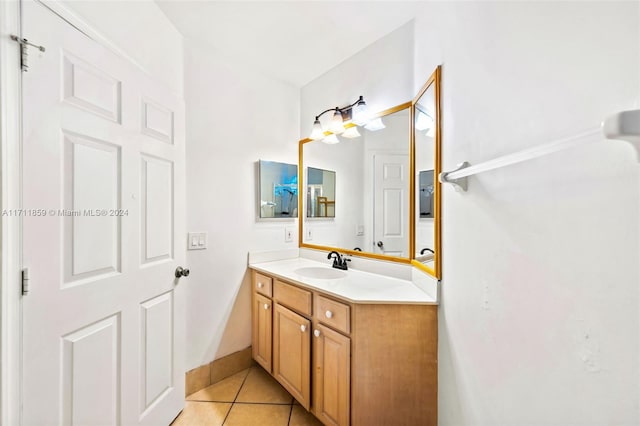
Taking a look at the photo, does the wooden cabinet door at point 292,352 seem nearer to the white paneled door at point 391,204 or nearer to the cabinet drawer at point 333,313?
the cabinet drawer at point 333,313

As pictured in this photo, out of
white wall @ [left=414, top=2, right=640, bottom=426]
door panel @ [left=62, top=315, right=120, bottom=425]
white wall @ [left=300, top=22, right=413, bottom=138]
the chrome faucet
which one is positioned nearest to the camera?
white wall @ [left=414, top=2, right=640, bottom=426]

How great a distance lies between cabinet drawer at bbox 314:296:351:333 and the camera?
127 cm

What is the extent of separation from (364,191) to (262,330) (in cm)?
132

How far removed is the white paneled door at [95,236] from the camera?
2.91 feet

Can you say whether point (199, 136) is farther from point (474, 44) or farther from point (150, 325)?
point (474, 44)

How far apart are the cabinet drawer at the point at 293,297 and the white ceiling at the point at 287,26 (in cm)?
170

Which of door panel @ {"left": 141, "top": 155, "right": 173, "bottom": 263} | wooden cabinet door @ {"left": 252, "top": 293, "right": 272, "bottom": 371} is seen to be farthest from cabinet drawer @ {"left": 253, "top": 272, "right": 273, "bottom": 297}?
door panel @ {"left": 141, "top": 155, "right": 173, "bottom": 263}

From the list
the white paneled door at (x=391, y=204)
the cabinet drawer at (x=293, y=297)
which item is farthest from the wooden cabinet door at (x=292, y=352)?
the white paneled door at (x=391, y=204)

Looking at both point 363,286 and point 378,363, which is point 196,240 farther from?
point 378,363

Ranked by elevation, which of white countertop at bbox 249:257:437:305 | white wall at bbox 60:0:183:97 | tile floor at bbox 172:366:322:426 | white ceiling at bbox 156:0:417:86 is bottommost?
tile floor at bbox 172:366:322:426

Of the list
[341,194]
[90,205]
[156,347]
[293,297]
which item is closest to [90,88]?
[90,205]

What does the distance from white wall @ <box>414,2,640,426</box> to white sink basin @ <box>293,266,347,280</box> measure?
1002 millimetres

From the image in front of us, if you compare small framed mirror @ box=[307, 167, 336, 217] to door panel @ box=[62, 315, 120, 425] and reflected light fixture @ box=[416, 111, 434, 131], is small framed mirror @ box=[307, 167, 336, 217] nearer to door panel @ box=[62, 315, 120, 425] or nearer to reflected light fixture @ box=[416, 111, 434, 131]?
reflected light fixture @ box=[416, 111, 434, 131]

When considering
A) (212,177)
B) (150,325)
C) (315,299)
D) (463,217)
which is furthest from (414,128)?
(150,325)
